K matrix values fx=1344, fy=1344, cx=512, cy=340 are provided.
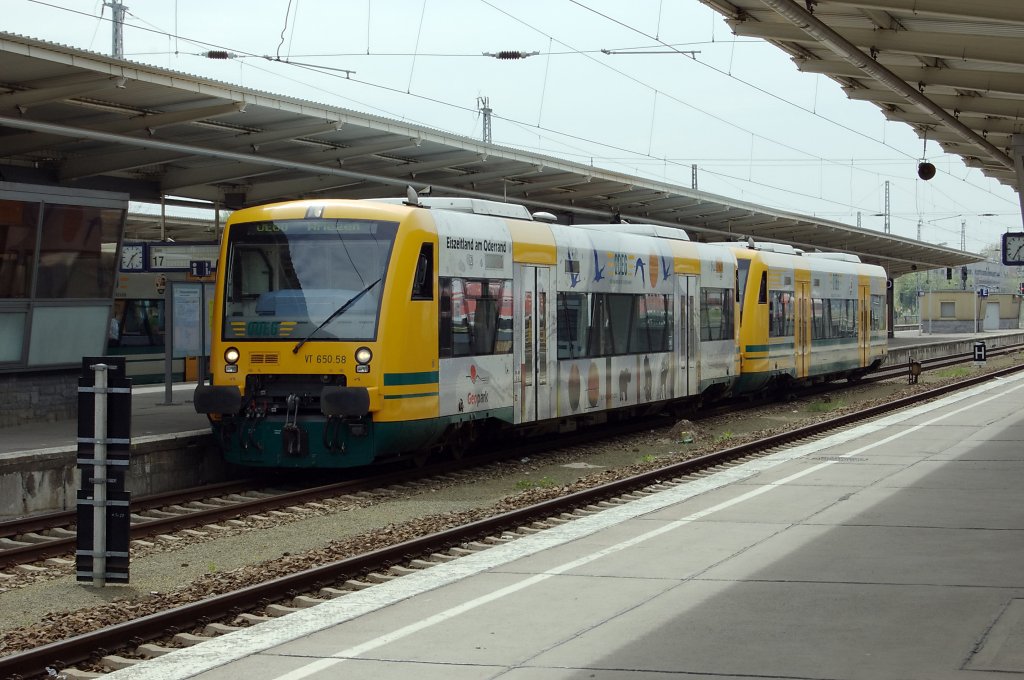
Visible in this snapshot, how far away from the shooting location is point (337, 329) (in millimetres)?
13688

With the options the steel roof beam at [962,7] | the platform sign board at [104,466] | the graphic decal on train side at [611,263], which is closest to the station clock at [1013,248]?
the graphic decal on train side at [611,263]

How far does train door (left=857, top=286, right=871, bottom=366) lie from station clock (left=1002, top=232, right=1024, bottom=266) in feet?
27.2

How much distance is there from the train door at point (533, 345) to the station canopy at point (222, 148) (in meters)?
3.32

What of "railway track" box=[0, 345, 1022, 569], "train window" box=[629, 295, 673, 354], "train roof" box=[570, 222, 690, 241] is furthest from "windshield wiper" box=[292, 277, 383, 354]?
"train window" box=[629, 295, 673, 354]

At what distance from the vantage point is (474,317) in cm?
1499

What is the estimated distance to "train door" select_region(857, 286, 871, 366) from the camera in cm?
3219

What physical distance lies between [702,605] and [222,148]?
12.5 meters

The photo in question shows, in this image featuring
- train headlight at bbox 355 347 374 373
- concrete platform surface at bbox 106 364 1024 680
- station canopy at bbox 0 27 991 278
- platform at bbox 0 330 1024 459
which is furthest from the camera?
platform at bbox 0 330 1024 459

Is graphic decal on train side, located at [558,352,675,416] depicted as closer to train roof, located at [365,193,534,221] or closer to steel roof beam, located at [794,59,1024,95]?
train roof, located at [365,193,534,221]

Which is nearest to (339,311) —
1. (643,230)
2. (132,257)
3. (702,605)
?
(702,605)

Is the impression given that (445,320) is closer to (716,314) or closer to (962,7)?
(962,7)

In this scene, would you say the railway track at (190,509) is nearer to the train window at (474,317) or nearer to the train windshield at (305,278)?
the train window at (474,317)

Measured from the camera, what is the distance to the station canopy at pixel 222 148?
14.1 metres

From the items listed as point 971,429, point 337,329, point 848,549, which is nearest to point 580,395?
point 337,329
